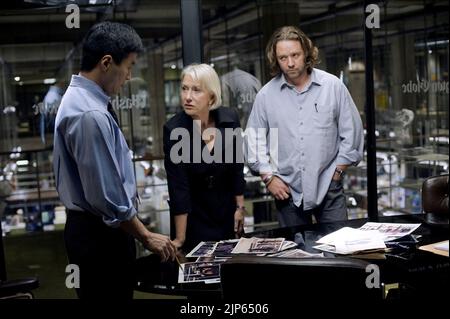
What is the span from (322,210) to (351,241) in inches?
33.8

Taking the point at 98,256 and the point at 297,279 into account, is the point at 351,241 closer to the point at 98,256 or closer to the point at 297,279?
the point at 297,279

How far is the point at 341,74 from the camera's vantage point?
4.07 metres

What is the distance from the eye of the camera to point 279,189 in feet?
9.42

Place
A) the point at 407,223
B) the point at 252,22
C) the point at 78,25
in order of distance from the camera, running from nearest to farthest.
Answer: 1. the point at 407,223
2. the point at 78,25
3. the point at 252,22

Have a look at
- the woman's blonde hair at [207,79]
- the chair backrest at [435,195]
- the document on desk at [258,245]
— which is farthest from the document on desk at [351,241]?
the woman's blonde hair at [207,79]

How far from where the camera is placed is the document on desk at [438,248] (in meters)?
1.88

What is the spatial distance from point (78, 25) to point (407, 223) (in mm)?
2370

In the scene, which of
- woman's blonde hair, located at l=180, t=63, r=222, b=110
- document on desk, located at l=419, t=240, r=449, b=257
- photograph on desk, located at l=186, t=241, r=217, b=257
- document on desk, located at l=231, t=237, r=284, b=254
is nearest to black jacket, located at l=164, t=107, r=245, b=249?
woman's blonde hair, located at l=180, t=63, r=222, b=110

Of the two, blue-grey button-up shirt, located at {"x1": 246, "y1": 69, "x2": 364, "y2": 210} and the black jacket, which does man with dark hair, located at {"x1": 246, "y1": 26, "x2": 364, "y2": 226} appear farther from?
the black jacket

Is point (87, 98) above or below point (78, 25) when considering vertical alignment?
below

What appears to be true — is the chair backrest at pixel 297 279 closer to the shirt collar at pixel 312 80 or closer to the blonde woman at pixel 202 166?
the blonde woman at pixel 202 166
